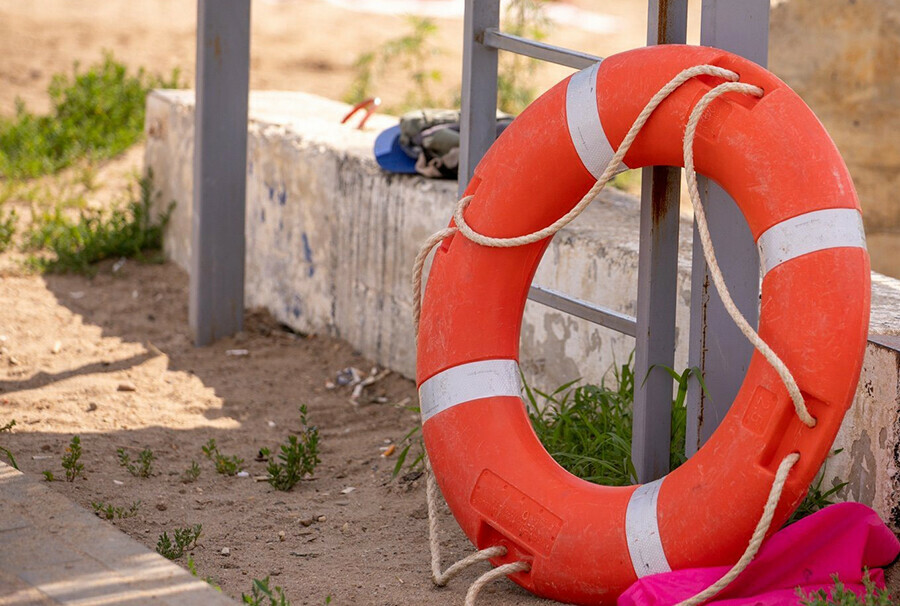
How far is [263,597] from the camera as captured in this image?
7.59ft

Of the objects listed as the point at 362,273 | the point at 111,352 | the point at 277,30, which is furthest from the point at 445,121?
the point at 277,30

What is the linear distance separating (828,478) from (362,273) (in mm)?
2095

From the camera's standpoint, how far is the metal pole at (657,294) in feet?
8.48

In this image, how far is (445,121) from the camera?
13.3 ft

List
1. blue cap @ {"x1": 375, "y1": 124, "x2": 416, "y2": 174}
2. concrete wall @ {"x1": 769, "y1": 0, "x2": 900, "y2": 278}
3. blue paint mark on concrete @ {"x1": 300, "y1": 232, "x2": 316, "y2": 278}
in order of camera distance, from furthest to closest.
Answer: concrete wall @ {"x1": 769, "y1": 0, "x2": 900, "y2": 278} → blue paint mark on concrete @ {"x1": 300, "y1": 232, "x2": 316, "y2": 278} → blue cap @ {"x1": 375, "y1": 124, "x2": 416, "y2": 174}

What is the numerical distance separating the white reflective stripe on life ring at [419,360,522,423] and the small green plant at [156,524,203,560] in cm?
60

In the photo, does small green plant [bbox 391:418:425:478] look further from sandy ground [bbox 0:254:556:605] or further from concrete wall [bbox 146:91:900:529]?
concrete wall [bbox 146:91:900:529]

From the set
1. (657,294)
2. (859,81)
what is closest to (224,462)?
(657,294)

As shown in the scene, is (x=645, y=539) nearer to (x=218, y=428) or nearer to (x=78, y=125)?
(x=218, y=428)

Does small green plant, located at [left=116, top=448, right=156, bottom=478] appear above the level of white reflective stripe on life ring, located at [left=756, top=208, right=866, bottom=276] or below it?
below

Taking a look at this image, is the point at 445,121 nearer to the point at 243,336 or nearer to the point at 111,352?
the point at 243,336

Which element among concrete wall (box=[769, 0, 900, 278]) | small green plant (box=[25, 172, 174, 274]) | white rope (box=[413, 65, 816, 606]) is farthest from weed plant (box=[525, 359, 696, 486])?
small green plant (box=[25, 172, 174, 274])

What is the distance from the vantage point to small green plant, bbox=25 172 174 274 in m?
5.30

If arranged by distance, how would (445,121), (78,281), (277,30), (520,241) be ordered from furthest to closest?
(277,30) → (78,281) → (445,121) → (520,241)
